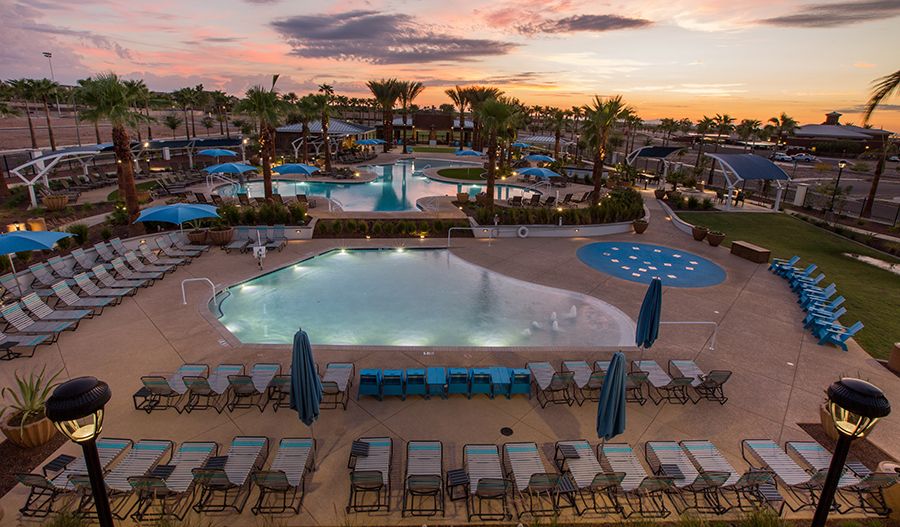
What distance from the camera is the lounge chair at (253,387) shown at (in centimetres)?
970

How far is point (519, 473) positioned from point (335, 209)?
79.7ft

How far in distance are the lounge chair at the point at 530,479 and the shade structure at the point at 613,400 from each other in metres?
1.34

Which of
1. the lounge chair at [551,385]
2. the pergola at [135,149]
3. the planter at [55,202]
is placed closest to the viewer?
the lounge chair at [551,385]

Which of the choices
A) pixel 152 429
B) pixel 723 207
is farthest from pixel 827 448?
pixel 723 207

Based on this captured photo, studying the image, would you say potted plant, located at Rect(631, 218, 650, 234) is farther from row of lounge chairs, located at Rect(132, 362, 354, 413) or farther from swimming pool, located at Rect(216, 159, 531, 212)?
row of lounge chairs, located at Rect(132, 362, 354, 413)

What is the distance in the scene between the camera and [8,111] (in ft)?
135

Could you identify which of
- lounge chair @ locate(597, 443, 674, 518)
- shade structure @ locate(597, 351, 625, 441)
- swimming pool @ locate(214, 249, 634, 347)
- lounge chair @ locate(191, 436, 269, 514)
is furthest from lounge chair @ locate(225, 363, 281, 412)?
lounge chair @ locate(597, 443, 674, 518)

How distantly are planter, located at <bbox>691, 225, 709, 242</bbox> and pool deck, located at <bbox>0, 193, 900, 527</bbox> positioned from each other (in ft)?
23.2

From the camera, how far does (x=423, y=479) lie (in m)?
7.27

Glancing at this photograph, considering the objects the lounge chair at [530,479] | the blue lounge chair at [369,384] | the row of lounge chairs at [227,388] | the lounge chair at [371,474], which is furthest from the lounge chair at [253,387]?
the lounge chair at [530,479]

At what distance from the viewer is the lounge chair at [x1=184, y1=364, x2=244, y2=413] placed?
9594 millimetres

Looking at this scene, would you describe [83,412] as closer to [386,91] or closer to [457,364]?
[457,364]

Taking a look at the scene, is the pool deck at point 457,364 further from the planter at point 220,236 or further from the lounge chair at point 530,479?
the planter at point 220,236

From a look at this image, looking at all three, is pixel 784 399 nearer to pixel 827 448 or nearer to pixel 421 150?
pixel 827 448
